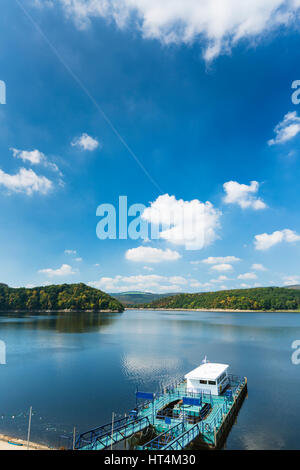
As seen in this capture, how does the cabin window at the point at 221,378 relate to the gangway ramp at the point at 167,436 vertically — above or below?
above

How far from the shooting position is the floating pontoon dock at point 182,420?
977 inches

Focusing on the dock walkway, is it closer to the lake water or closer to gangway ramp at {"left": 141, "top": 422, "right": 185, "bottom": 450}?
gangway ramp at {"left": 141, "top": 422, "right": 185, "bottom": 450}

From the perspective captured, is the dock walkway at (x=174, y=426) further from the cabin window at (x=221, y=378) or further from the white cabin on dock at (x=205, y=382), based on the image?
the cabin window at (x=221, y=378)

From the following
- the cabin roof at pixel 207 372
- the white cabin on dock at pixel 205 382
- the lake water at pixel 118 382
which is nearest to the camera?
the lake water at pixel 118 382

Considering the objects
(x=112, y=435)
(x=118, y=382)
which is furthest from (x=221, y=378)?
(x=112, y=435)

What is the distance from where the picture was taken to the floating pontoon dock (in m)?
24.8

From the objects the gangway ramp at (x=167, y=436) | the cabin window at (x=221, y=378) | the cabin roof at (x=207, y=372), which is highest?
the cabin roof at (x=207, y=372)

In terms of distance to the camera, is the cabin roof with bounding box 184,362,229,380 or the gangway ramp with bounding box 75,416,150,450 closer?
the gangway ramp with bounding box 75,416,150,450

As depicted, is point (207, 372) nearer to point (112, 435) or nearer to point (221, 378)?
point (221, 378)

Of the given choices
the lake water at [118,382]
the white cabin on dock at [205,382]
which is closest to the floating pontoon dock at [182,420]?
the white cabin on dock at [205,382]

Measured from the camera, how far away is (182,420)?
2891 centimetres

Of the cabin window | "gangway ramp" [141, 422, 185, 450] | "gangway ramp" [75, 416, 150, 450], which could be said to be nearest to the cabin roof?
the cabin window

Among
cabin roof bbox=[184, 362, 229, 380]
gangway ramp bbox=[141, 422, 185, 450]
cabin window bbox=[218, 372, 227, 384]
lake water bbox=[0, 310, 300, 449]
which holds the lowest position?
lake water bbox=[0, 310, 300, 449]
